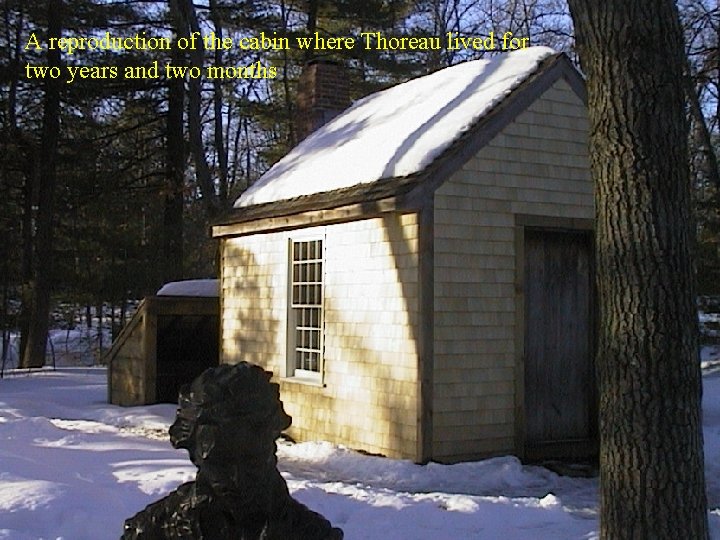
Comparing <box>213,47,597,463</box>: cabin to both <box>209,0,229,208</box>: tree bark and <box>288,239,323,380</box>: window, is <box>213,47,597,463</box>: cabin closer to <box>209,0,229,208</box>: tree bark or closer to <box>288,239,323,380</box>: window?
<box>288,239,323,380</box>: window

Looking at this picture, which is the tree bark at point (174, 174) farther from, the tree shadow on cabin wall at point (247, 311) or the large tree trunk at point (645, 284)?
the large tree trunk at point (645, 284)

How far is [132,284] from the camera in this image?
2447 centimetres

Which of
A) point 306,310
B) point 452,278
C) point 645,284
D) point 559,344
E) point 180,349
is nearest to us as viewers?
point 645,284

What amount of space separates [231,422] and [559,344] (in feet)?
25.4

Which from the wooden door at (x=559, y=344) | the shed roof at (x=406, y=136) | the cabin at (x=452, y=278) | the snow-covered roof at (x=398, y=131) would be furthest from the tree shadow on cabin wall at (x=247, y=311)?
the wooden door at (x=559, y=344)

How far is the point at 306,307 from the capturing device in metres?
10.7

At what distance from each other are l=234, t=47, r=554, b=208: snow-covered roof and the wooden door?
154cm

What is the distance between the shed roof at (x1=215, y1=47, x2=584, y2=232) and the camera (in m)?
9.21

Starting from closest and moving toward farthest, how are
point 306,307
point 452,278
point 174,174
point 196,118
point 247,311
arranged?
1. point 452,278
2. point 306,307
3. point 247,311
4. point 196,118
5. point 174,174

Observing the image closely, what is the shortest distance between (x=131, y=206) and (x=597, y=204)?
20941mm

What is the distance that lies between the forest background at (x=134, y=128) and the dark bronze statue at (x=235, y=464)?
18881 millimetres

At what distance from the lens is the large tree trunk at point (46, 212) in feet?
73.5

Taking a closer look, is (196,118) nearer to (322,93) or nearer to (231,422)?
(322,93)

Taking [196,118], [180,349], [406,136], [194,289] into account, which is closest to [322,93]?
[194,289]
